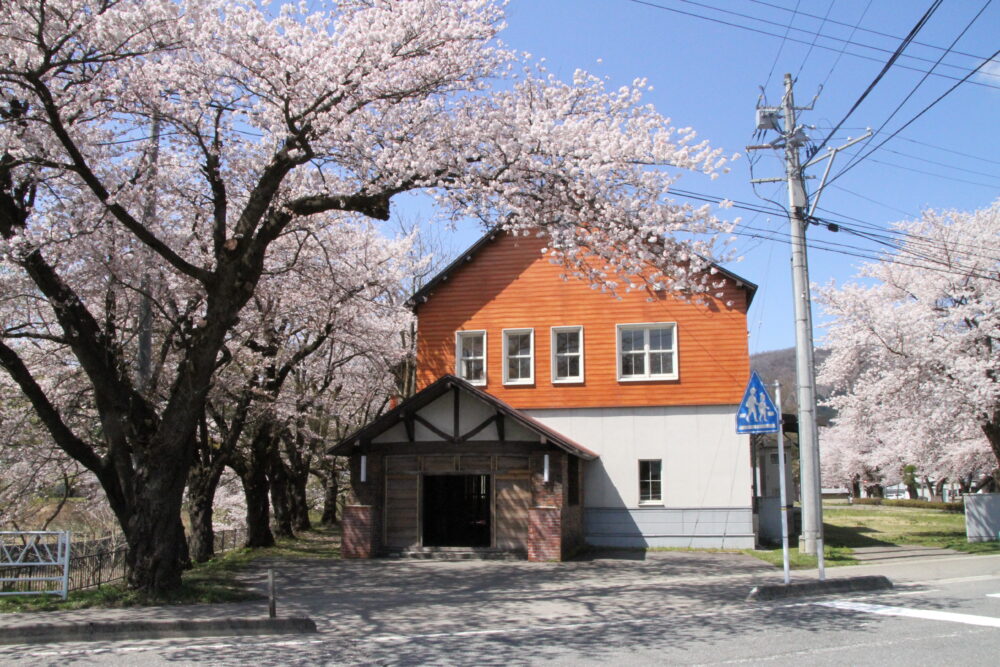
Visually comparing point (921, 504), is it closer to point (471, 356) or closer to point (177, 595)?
point (471, 356)

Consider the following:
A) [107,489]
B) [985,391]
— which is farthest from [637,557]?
[107,489]

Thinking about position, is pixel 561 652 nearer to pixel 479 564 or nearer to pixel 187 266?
pixel 187 266

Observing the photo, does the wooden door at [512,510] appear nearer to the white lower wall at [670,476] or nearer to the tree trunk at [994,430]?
the white lower wall at [670,476]

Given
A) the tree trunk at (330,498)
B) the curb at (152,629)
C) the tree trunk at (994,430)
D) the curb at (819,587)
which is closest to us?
the curb at (152,629)

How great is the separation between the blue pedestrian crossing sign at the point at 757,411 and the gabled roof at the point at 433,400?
282 inches

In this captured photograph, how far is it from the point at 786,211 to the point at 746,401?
27.6ft

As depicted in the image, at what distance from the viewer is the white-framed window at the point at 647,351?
2323cm

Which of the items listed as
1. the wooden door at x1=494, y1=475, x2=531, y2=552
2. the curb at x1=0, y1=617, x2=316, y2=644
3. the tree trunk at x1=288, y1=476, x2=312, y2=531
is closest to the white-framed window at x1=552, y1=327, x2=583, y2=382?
the wooden door at x1=494, y1=475, x2=531, y2=552

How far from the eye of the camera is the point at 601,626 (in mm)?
10477


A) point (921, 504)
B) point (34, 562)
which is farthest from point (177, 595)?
point (921, 504)

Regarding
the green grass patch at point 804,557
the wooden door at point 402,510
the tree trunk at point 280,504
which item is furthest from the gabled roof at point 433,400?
the tree trunk at point 280,504

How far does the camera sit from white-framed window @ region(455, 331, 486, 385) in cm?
2433

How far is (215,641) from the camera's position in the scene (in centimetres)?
973

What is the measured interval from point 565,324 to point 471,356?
3.00 metres
